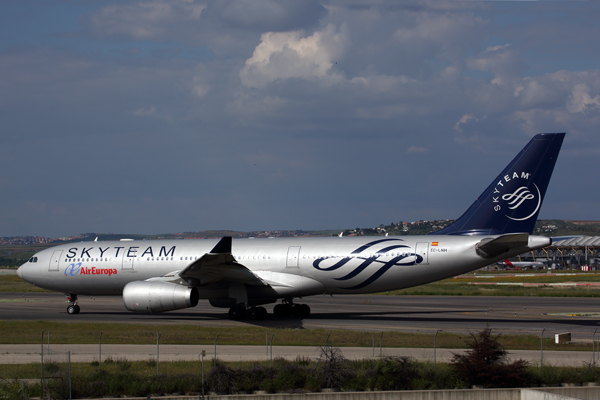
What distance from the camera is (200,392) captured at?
47.0 feet

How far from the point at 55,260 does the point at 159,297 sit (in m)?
10.3

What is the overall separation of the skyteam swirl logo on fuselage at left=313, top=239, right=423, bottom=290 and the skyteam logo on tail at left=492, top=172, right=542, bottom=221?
458cm

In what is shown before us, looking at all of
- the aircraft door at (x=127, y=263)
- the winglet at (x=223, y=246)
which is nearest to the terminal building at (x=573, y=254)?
the aircraft door at (x=127, y=263)

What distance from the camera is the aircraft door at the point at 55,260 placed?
34781 mm

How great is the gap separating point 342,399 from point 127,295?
16.5 metres

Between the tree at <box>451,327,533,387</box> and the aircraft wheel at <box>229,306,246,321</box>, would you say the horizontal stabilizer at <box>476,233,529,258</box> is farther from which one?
the tree at <box>451,327,533,387</box>

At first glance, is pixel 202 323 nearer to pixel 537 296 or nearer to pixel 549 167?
pixel 549 167

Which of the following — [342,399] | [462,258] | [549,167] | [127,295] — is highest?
[549,167]

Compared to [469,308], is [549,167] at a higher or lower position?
higher


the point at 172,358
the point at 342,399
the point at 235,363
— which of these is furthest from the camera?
the point at 172,358

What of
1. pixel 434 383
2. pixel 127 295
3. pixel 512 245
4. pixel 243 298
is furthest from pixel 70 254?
pixel 434 383

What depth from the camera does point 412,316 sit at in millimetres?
32344

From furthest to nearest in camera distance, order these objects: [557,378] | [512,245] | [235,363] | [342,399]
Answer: [512,245] → [235,363] → [557,378] → [342,399]

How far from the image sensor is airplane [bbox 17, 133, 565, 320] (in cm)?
2803
